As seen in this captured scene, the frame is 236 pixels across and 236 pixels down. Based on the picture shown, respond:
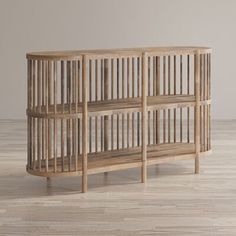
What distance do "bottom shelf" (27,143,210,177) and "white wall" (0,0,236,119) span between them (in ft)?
9.66

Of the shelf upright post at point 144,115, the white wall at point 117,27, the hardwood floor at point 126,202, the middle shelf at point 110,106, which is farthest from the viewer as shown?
the white wall at point 117,27

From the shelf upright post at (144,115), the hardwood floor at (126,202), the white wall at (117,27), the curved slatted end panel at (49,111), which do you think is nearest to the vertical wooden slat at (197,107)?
→ the hardwood floor at (126,202)

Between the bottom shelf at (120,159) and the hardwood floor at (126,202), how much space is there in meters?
0.13

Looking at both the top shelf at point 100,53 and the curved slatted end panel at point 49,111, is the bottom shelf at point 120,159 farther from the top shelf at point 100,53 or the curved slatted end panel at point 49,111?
the top shelf at point 100,53

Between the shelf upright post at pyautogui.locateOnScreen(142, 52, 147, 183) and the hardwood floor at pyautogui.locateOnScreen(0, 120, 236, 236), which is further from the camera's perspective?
the shelf upright post at pyautogui.locateOnScreen(142, 52, 147, 183)

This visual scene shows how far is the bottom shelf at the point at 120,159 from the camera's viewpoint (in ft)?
16.0

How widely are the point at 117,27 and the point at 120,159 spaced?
3.49 m

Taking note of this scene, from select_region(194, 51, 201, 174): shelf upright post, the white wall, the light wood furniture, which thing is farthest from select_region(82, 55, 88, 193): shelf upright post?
the white wall

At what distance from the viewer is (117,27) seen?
27.7ft

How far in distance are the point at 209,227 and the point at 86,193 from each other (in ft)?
3.46

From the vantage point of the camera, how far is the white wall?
838 centimetres

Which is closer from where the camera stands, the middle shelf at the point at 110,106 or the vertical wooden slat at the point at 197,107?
the middle shelf at the point at 110,106

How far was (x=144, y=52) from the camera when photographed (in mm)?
5016

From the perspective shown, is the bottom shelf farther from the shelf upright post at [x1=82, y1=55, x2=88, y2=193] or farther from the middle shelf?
the middle shelf
